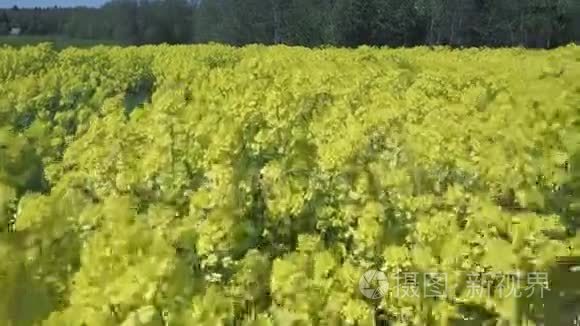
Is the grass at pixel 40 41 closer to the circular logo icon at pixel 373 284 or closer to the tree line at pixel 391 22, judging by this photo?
the tree line at pixel 391 22

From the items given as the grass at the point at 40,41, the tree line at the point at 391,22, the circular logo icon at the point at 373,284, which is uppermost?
the tree line at the point at 391,22

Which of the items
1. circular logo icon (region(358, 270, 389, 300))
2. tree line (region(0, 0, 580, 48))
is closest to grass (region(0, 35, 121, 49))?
tree line (region(0, 0, 580, 48))

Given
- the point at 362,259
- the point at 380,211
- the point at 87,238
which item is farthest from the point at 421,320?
the point at 87,238

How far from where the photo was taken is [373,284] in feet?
11.4

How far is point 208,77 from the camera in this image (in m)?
9.34

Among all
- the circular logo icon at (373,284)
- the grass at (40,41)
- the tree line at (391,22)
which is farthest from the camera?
the tree line at (391,22)

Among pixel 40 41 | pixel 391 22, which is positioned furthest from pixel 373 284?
pixel 40 41

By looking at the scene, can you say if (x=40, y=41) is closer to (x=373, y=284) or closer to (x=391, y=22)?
(x=391, y=22)

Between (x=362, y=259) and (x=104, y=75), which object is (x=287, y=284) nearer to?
(x=362, y=259)

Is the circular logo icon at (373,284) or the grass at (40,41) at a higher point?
the grass at (40,41)

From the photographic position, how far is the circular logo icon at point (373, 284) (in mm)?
3395

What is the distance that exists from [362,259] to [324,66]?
6.92 metres

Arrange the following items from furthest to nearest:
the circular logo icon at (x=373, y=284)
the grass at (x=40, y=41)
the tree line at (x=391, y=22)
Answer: the tree line at (x=391, y=22)
the grass at (x=40, y=41)
the circular logo icon at (x=373, y=284)

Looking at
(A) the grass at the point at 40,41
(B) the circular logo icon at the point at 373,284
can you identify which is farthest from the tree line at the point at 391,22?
(B) the circular logo icon at the point at 373,284
